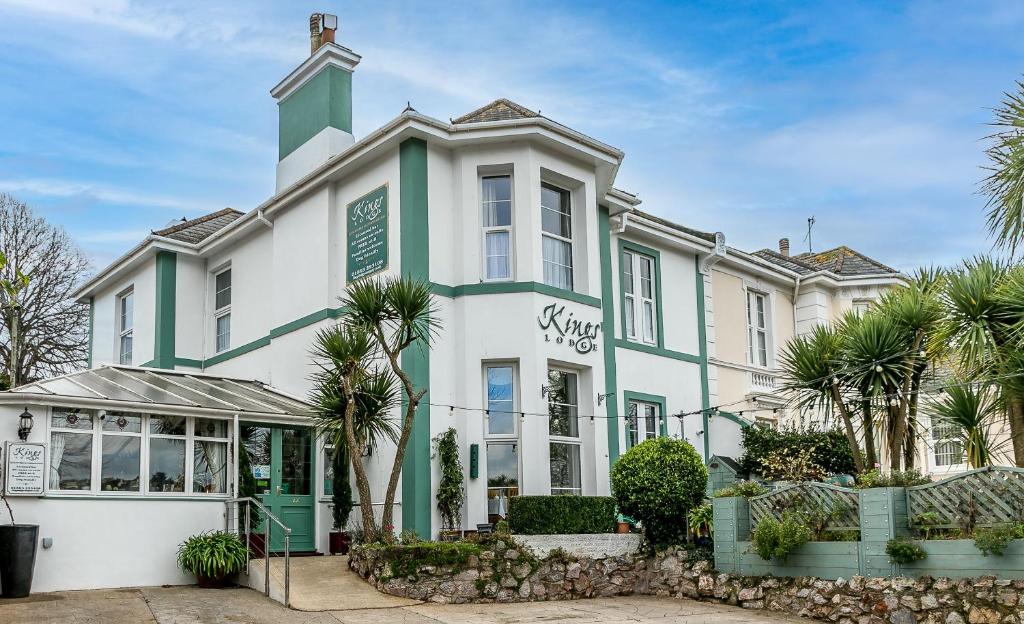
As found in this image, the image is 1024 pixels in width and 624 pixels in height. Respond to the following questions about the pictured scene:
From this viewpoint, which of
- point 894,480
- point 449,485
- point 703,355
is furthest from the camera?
point 703,355

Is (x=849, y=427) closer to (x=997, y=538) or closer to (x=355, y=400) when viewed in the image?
(x=997, y=538)

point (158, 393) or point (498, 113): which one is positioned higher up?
point (498, 113)

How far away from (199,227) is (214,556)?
432 inches

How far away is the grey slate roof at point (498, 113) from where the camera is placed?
57.6 feet

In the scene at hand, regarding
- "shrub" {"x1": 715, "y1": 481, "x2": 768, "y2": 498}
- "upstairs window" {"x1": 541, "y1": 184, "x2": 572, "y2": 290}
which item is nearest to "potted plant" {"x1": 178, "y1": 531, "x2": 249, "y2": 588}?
"upstairs window" {"x1": 541, "y1": 184, "x2": 572, "y2": 290}

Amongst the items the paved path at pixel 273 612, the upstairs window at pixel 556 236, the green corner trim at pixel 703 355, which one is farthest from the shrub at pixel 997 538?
the green corner trim at pixel 703 355

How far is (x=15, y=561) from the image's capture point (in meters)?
13.4

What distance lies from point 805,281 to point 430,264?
37.6ft

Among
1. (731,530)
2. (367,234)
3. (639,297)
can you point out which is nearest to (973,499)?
(731,530)

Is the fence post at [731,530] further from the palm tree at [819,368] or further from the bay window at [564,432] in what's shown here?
the bay window at [564,432]

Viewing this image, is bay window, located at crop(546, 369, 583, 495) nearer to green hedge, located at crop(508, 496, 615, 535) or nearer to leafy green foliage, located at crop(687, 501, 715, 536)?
green hedge, located at crop(508, 496, 615, 535)

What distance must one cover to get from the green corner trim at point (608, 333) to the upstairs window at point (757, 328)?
5.71 m

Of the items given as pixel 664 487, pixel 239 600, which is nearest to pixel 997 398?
pixel 664 487

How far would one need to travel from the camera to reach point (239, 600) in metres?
13.6
